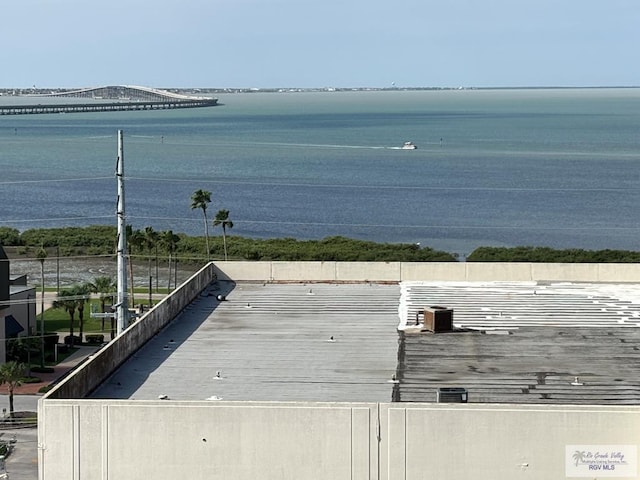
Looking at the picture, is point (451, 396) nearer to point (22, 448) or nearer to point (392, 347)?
point (392, 347)

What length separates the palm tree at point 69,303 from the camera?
141 feet

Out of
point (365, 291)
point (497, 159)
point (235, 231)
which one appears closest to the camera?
point (365, 291)

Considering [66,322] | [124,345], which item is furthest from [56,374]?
[124,345]

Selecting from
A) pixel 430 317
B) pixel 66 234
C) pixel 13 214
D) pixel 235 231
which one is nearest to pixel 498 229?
pixel 235 231

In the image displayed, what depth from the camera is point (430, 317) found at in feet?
85.4

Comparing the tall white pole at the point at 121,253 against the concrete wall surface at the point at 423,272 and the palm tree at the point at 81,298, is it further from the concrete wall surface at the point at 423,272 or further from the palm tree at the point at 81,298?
the palm tree at the point at 81,298

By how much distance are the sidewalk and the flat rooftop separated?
7595 millimetres

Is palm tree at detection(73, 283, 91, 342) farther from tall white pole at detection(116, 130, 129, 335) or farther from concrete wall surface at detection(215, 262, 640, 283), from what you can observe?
tall white pole at detection(116, 130, 129, 335)

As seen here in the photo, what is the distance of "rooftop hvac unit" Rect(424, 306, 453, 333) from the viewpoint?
2589 centimetres

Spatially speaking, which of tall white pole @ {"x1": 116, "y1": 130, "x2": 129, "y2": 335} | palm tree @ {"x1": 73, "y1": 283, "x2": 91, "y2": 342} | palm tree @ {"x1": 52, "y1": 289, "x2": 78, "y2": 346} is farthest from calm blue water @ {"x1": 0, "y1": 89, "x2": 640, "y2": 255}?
tall white pole @ {"x1": 116, "y1": 130, "x2": 129, "y2": 335}

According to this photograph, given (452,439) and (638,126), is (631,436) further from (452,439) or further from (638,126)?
(638,126)

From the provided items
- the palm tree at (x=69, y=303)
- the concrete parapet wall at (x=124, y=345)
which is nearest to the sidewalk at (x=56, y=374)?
the palm tree at (x=69, y=303)

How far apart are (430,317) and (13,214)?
69707 mm

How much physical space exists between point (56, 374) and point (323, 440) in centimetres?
2143
